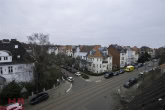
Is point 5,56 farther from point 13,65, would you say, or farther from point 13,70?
point 13,70

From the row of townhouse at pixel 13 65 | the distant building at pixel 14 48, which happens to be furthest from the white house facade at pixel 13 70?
the distant building at pixel 14 48

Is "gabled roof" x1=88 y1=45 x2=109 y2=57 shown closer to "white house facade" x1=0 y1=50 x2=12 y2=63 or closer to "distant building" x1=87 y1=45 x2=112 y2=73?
"distant building" x1=87 y1=45 x2=112 y2=73

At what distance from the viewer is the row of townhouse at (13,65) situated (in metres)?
27.2

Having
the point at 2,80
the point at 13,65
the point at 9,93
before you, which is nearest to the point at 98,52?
the point at 13,65

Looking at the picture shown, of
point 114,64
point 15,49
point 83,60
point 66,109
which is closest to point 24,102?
point 66,109

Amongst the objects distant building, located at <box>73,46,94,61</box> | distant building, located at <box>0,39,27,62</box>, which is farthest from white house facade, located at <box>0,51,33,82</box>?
distant building, located at <box>73,46,94,61</box>

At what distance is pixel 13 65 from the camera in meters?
28.6

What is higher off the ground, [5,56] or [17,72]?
[5,56]

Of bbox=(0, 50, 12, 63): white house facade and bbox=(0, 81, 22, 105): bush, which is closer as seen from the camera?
bbox=(0, 81, 22, 105): bush

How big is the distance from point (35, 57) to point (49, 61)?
3.58 meters

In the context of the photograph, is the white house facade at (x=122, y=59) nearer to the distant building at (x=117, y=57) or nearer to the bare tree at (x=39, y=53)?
the distant building at (x=117, y=57)

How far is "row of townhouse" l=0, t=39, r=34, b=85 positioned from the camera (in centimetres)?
2723

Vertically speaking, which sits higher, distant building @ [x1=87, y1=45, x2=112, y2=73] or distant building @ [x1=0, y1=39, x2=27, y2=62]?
distant building @ [x1=0, y1=39, x2=27, y2=62]

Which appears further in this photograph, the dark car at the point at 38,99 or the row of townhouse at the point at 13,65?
the row of townhouse at the point at 13,65
